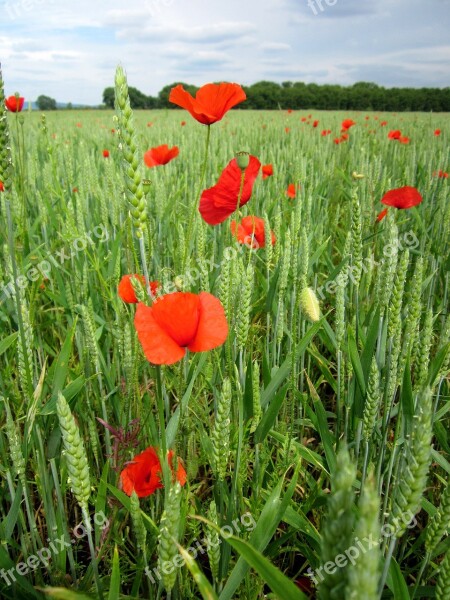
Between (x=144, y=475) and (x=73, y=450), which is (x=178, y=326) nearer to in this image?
(x=73, y=450)

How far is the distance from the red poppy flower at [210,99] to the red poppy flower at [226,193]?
0.12 metres

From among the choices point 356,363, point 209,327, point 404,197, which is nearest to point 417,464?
point 209,327

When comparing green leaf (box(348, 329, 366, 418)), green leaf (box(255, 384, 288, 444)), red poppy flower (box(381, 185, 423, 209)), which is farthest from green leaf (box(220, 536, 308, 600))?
red poppy flower (box(381, 185, 423, 209))

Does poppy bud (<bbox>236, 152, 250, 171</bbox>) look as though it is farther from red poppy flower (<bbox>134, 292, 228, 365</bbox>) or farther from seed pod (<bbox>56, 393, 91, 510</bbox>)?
seed pod (<bbox>56, 393, 91, 510</bbox>)

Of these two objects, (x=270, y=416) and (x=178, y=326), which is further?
(x=270, y=416)

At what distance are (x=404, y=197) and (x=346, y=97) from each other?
1761cm

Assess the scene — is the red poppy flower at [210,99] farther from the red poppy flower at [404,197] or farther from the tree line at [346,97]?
the tree line at [346,97]

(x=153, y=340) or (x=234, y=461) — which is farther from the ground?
(x=153, y=340)

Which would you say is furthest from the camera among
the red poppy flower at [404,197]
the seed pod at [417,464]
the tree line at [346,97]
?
the tree line at [346,97]

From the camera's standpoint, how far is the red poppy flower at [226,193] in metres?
0.87

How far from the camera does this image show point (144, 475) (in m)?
0.71

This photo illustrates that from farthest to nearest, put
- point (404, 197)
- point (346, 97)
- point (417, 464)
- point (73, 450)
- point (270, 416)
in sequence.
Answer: point (346, 97) → point (404, 197) → point (270, 416) → point (73, 450) → point (417, 464)

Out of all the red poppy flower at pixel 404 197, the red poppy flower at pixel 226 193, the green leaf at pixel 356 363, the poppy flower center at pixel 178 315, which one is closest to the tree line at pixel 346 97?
the red poppy flower at pixel 404 197

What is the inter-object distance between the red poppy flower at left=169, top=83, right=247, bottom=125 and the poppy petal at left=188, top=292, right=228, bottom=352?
355 millimetres
